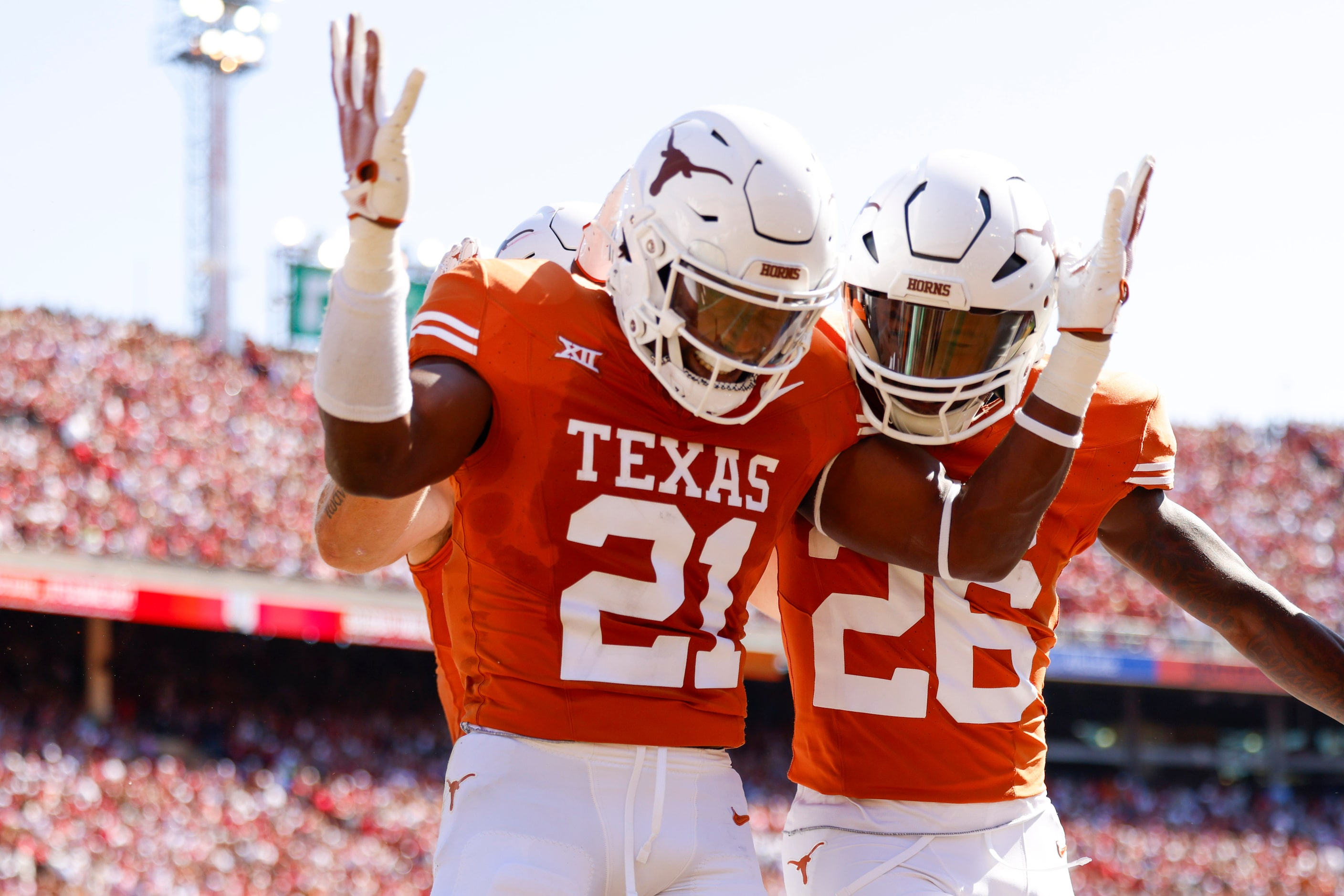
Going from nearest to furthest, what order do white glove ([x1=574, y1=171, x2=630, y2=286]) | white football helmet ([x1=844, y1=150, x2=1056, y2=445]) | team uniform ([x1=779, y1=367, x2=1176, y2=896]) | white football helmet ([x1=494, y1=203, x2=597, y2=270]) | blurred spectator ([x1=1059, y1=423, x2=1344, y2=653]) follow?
white football helmet ([x1=844, y1=150, x2=1056, y2=445]), team uniform ([x1=779, y1=367, x2=1176, y2=896]), white glove ([x1=574, y1=171, x2=630, y2=286]), white football helmet ([x1=494, y1=203, x2=597, y2=270]), blurred spectator ([x1=1059, y1=423, x2=1344, y2=653])

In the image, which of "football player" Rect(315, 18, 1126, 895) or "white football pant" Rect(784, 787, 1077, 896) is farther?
"white football pant" Rect(784, 787, 1077, 896)

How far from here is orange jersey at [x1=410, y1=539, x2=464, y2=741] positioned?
10.3ft

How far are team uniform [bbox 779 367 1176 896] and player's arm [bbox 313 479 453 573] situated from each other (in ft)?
2.86

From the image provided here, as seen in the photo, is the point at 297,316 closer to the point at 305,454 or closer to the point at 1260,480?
the point at 305,454

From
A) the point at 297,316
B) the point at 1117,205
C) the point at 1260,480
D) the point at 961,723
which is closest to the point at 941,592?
the point at 961,723

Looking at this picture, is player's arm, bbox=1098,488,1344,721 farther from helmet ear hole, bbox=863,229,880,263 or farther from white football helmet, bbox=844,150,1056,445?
helmet ear hole, bbox=863,229,880,263

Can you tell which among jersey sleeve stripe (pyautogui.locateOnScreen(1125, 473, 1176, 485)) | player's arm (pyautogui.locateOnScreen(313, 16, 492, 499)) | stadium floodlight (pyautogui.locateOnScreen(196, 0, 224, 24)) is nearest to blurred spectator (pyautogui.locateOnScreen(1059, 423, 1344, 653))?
jersey sleeve stripe (pyautogui.locateOnScreen(1125, 473, 1176, 485))

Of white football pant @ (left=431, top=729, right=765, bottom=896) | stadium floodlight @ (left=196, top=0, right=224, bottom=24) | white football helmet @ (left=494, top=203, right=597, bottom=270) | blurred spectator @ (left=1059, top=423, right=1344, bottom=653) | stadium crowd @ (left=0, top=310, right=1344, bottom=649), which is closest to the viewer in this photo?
white football pant @ (left=431, top=729, right=765, bottom=896)

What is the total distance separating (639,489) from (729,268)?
17.3 inches

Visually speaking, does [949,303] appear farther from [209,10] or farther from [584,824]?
[209,10]

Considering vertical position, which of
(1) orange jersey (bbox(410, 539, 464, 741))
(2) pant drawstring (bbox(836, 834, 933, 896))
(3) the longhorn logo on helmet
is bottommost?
(2) pant drawstring (bbox(836, 834, 933, 896))

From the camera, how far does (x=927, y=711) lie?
9.88 ft

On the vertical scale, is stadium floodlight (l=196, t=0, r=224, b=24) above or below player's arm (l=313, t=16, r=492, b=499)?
below

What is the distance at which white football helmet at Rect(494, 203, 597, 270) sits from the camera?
3.78 meters
